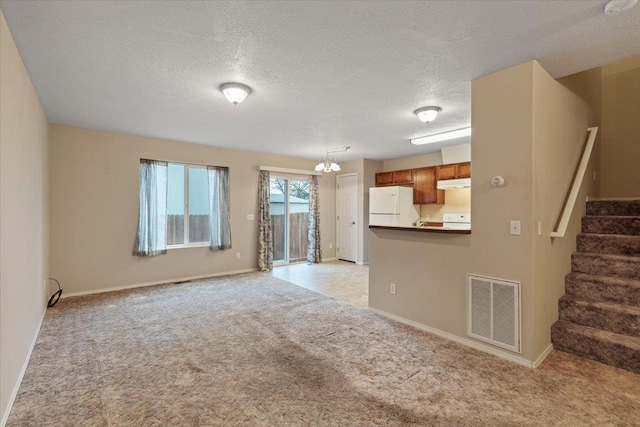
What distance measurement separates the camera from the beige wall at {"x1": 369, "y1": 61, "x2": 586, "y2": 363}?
2479 mm

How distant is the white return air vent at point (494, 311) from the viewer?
2.55 metres

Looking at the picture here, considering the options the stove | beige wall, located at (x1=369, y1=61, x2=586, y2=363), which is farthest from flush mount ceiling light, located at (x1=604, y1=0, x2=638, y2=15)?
the stove

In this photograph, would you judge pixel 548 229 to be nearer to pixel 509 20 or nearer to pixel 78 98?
pixel 509 20

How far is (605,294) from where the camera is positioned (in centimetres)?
280

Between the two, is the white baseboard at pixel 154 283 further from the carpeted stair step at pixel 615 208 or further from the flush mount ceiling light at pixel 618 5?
the flush mount ceiling light at pixel 618 5

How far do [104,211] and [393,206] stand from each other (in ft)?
17.3

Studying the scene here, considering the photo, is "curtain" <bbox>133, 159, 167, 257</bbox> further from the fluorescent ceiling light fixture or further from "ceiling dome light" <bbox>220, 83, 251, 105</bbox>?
the fluorescent ceiling light fixture

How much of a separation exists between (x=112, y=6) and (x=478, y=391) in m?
3.60

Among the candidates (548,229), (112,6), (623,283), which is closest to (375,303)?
(548,229)

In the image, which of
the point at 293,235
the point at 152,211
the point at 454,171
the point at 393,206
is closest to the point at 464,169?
the point at 454,171

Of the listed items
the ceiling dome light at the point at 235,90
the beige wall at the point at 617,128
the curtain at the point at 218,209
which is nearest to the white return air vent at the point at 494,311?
the beige wall at the point at 617,128

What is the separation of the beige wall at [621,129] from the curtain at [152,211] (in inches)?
269

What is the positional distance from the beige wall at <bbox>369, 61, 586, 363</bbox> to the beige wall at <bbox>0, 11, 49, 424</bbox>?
3430mm

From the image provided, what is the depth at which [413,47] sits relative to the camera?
7.64ft
